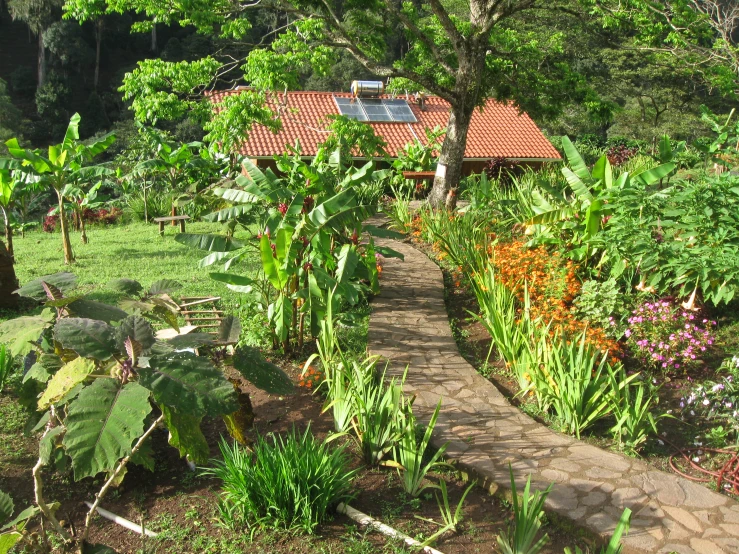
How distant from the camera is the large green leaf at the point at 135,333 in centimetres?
271

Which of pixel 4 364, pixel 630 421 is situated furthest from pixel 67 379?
pixel 630 421

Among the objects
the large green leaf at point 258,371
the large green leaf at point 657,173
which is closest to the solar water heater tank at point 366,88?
the large green leaf at point 657,173

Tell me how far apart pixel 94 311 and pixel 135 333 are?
58 centimetres

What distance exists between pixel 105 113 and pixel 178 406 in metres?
45.4

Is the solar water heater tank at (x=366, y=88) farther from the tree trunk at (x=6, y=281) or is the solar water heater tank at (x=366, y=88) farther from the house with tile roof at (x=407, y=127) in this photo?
the tree trunk at (x=6, y=281)

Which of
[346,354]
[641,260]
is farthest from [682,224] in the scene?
[346,354]

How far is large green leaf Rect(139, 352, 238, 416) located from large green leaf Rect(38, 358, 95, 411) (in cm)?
42

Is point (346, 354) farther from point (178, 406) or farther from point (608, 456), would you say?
point (178, 406)

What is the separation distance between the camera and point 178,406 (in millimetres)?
2506

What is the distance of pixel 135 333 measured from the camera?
273 centimetres

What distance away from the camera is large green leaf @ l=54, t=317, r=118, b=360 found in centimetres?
265

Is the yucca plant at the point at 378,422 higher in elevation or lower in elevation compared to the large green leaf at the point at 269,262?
lower

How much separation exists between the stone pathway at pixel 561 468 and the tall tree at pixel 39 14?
44490mm

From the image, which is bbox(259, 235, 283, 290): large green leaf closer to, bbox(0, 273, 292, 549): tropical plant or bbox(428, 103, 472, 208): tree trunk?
bbox(0, 273, 292, 549): tropical plant
